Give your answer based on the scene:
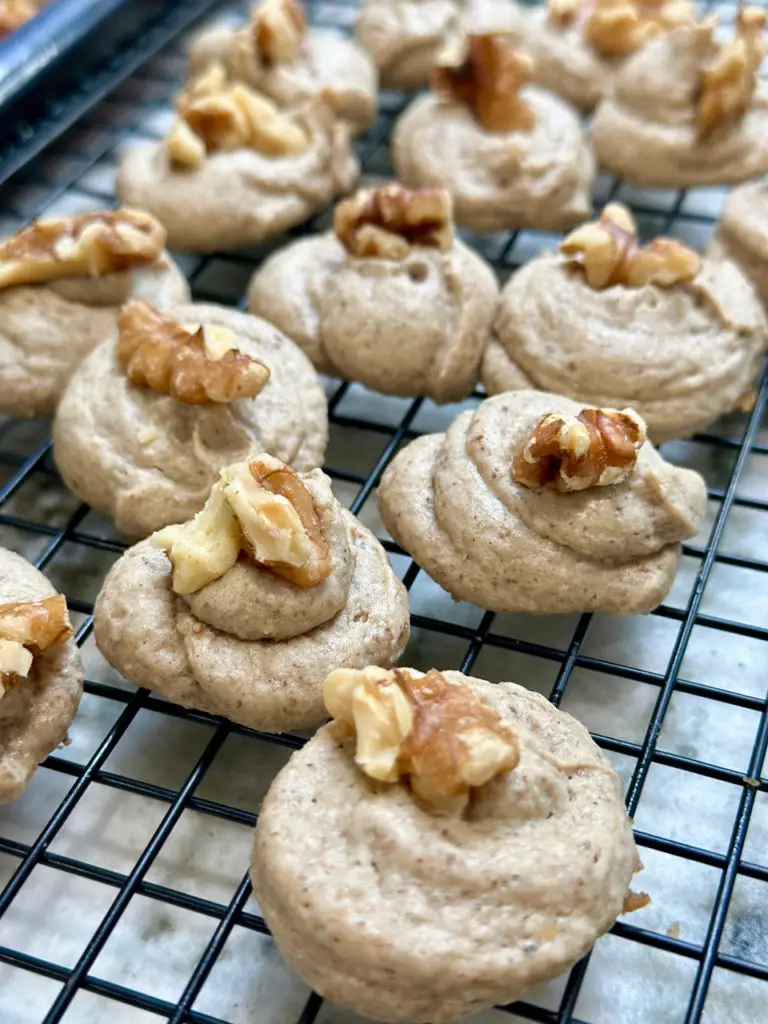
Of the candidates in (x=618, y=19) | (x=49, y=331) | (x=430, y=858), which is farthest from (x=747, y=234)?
(x=430, y=858)

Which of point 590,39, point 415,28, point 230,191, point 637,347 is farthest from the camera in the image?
point 415,28

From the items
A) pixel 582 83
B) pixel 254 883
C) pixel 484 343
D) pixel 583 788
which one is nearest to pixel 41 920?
pixel 254 883

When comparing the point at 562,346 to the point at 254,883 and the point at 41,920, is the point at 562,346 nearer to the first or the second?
the point at 254,883

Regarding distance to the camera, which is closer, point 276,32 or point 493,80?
point 493,80

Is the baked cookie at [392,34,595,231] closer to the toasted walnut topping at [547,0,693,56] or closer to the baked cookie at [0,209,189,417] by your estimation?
the toasted walnut topping at [547,0,693,56]

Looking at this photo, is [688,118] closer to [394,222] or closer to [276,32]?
[394,222]

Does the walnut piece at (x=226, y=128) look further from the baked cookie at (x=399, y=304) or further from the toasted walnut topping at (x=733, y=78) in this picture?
the toasted walnut topping at (x=733, y=78)
